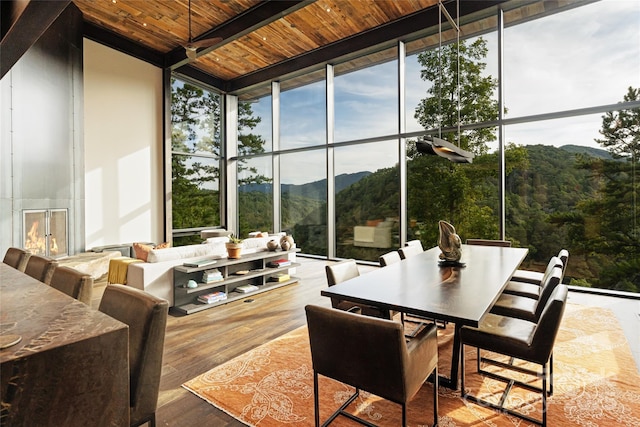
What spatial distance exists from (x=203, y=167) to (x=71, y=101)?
10.5 ft

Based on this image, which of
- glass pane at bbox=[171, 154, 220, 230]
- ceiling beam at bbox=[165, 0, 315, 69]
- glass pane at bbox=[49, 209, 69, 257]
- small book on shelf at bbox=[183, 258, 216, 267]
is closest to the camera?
small book on shelf at bbox=[183, 258, 216, 267]

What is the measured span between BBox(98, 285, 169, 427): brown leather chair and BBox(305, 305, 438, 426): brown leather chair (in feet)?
2.30

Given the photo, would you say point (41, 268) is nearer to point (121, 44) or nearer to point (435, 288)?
point (435, 288)

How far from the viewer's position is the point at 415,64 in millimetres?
5941

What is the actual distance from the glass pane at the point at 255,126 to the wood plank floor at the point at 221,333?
15.3 feet

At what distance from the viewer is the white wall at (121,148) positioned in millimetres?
6129

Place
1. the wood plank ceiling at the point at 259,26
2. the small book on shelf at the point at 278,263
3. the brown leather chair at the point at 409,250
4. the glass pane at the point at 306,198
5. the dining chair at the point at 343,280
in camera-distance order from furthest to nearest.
Answer: 1. the glass pane at the point at 306,198
2. the wood plank ceiling at the point at 259,26
3. the small book on shelf at the point at 278,263
4. the brown leather chair at the point at 409,250
5. the dining chair at the point at 343,280

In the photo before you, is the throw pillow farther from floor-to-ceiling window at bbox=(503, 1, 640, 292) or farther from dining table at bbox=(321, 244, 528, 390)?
floor-to-ceiling window at bbox=(503, 1, 640, 292)

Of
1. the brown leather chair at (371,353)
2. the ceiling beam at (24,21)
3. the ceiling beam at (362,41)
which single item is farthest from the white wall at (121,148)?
the brown leather chair at (371,353)

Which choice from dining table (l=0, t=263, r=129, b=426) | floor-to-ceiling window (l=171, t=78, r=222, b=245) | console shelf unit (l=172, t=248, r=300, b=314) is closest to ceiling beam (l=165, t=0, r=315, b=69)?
floor-to-ceiling window (l=171, t=78, r=222, b=245)

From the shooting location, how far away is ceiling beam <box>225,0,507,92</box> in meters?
5.26

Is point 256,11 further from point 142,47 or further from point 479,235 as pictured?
point 479,235

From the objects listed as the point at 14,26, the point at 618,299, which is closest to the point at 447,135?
the point at 618,299

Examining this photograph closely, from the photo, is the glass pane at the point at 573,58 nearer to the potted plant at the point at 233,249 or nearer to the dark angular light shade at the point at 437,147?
the dark angular light shade at the point at 437,147
